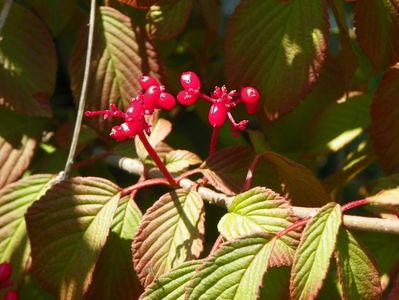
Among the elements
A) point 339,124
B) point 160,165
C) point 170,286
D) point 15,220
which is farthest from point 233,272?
point 339,124

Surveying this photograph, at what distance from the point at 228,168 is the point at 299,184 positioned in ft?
0.40

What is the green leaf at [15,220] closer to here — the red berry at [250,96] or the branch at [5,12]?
the branch at [5,12]

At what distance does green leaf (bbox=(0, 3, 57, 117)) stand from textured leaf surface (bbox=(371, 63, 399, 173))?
1.94 feet

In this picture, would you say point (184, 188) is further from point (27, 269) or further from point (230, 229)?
point (27, 269)

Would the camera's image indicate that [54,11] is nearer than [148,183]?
No

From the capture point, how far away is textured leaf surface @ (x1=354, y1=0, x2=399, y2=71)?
51.1 inches

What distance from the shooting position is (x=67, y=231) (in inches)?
47.7

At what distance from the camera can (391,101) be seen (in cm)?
131

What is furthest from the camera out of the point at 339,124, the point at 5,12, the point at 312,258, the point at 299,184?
the point at 339,124

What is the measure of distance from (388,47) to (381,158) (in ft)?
0.64

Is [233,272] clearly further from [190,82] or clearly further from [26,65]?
[26,65]

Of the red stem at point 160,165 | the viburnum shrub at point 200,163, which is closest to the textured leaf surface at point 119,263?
the viburnum shrub at point 200,163

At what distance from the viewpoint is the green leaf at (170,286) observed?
1.06 meters

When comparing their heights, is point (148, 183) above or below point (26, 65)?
below
